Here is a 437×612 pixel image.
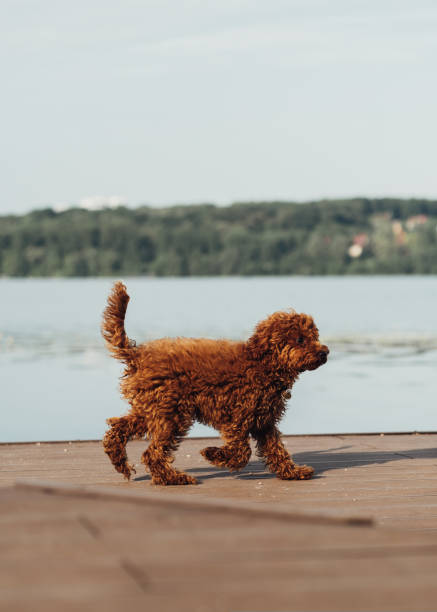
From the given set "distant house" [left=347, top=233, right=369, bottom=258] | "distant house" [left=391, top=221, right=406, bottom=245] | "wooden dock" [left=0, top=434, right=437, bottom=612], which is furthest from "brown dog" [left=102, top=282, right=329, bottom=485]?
"distant house" [left=347, top=233, right=369, bottom=258]

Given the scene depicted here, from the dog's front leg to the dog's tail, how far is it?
0.85 metres

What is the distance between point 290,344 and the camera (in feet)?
17.1

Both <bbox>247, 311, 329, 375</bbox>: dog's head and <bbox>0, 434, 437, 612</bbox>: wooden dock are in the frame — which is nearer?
<bbox>0, 434, 437, 612</bbox>: wooden dock

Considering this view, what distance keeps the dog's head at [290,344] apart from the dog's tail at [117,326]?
Answer: 69cm

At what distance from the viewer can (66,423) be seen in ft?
46.7

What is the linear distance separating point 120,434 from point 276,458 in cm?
87

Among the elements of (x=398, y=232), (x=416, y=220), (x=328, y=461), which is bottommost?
(x=328, y=461)

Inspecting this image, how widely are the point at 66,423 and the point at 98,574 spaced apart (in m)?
12.1

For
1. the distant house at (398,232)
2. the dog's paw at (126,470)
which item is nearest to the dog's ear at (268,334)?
the dog's paw at (126,470)

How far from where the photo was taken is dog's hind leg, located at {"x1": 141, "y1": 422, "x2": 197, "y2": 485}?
520 cm

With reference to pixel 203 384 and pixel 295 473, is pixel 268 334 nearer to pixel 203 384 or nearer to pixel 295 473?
pixel 203 384

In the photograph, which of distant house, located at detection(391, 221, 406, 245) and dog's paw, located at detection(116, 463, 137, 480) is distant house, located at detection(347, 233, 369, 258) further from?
dog's paw, located at detection(116, 463, 137, 480)

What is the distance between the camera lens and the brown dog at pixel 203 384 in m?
5.18

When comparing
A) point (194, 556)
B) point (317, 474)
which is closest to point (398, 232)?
point (317, 474)
